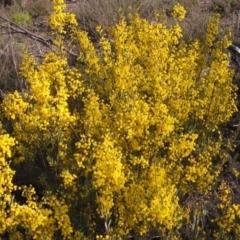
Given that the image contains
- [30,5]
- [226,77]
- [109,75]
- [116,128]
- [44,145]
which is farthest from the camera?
[30,5]

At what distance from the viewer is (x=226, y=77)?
440 centimetres

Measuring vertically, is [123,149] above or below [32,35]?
above

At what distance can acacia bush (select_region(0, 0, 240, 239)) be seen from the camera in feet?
11.1

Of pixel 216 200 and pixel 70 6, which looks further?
pixel 70 6

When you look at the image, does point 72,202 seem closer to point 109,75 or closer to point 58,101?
point 58,101

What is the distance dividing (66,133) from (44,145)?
0.68ft

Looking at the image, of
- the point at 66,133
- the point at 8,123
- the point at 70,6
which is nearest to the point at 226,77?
the point at 66,133

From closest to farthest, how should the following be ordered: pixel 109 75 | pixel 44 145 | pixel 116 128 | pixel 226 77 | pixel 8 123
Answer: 1. pixel 116 128
2. pixel 44 145
3. pixel 226 77
4. pixel 109 75
5. pixel 8 123

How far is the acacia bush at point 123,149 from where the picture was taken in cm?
338

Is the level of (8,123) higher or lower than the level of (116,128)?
lower

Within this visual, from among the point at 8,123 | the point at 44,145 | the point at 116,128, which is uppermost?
the point at 116,128

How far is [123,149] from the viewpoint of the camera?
Answer: 3.96 m

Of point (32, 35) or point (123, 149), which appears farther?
point (32, 35)

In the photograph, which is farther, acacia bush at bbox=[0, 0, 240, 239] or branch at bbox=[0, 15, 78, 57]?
branch at bbox=[0, 15, 78, 57]
